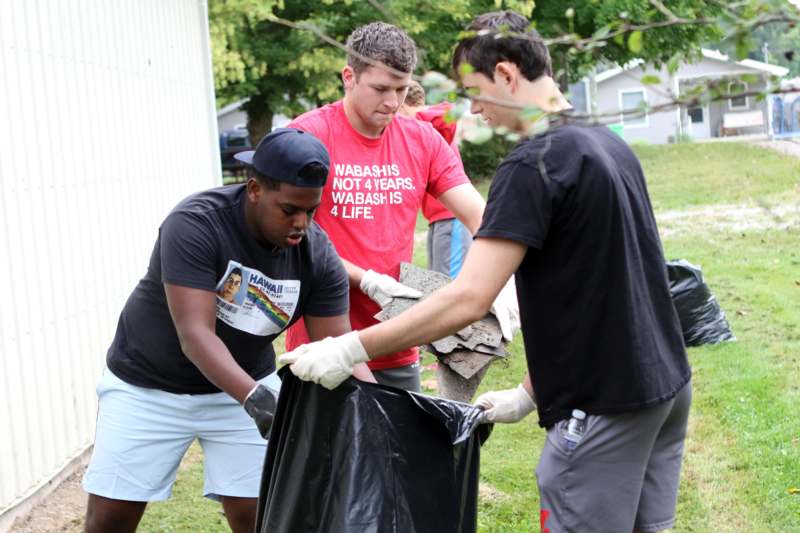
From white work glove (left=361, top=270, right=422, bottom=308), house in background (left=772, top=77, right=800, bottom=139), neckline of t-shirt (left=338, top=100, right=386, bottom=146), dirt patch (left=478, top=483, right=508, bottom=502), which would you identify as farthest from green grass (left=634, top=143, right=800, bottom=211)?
white work glove (left=361, top=270, right=422, bottom=308)

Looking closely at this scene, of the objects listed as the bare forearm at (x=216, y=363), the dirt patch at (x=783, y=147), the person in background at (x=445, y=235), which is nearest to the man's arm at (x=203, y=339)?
the bare forearm at (x=216, y=363)

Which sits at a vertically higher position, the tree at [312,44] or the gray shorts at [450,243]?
the tree at [312,44]

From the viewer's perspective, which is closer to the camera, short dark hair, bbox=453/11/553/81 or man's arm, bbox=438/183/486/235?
short dark hair, bbox=453/11/553/81

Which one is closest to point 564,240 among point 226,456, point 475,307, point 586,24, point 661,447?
point 475,307

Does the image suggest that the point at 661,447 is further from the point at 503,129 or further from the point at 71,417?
the point at 71,417

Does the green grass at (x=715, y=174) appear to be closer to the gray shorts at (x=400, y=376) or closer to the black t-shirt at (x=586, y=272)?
the gray shorts at (x=400, y=376)

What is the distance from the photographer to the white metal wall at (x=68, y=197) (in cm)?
479

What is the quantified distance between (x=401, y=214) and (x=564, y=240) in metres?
1.52

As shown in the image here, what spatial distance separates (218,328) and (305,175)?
60cm

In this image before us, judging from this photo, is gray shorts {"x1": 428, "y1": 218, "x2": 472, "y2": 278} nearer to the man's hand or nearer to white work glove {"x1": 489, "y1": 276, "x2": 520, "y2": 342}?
white work glove {"x1": 489, "y1": 276, "x2": 520, "y2": 342}

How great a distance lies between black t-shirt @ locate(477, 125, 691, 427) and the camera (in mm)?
2484

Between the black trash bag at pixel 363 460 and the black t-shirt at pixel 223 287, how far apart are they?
1.23ft

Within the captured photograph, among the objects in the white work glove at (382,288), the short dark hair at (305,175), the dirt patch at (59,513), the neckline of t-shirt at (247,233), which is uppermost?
the short dark hair at (305,175)

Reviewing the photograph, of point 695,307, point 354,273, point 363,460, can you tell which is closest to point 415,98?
point 695,307
